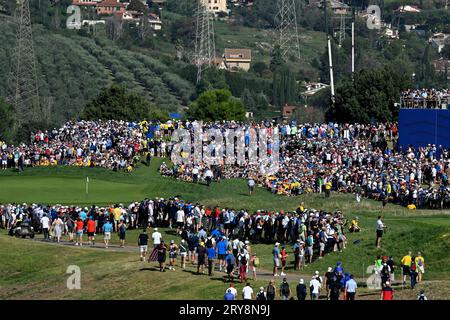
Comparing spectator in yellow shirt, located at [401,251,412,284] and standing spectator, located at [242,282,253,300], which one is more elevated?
spectator in yellow shirt, located at [401,251,412,284]

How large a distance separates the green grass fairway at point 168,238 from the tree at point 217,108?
5814 cm

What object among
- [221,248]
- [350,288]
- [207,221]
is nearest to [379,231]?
[221,248]

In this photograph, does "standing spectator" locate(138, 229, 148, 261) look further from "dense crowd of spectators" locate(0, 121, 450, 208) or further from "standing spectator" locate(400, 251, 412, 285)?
"dense crowd of spectators" locate(0, 121, 450, 208)

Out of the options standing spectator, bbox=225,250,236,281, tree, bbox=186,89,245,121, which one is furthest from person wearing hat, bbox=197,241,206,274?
tree, bbox=186,89,245,121

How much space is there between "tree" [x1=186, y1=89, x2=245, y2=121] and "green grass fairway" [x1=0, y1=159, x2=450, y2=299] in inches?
2289

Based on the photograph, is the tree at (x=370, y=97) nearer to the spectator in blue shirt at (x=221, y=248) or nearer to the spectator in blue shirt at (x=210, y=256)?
the spectator in blue shirt at (x=221, y=248)

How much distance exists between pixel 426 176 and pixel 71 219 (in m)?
20.4

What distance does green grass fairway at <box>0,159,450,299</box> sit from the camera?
52906 millimetres

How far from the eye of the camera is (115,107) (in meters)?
139

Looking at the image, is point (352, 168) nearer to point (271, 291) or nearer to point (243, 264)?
point (243, 264)

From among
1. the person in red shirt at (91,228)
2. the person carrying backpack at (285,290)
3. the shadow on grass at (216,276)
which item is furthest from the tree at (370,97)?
the person carrying backpack at (285,290)

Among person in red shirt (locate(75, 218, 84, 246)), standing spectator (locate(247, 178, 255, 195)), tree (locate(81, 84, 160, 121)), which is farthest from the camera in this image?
tree (locate(81, 84, 160, 121))

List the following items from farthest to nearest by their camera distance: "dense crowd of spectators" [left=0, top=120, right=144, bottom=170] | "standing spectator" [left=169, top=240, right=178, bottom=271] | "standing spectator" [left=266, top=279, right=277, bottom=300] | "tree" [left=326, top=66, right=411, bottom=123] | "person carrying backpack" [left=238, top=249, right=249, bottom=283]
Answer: "tree" [left=326, top=66, right=411, bottom=123] < "dense crowd of spectators" [left=0, top=120, right=144, bottom=170] < "standing spectator" [left=169, top=240, right=178, bottom=271] < "person carrying backpack" [left=238, top=249, right=249, bottom=283] < "standing spectator" [left=266, top=279, right=277, bottom=300]

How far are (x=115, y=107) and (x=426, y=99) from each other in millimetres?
58025
